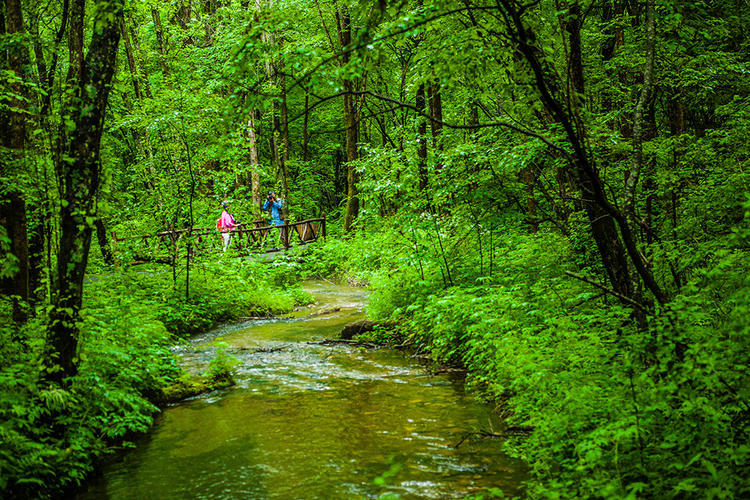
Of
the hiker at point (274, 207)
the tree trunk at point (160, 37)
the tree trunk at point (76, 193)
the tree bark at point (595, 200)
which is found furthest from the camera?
the tree trunk at point (160, 37)

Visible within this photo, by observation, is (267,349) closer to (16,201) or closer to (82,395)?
(16,201)

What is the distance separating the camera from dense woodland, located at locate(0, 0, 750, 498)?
12.3 feet

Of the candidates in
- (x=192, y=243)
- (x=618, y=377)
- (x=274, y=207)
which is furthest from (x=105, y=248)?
(x=618, y=377)

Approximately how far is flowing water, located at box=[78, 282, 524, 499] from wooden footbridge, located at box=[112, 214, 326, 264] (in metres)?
5.70

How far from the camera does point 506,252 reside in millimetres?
10422

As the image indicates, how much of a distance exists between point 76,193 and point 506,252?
781cm

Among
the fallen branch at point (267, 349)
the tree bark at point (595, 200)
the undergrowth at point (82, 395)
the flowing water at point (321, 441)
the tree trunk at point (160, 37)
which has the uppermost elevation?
the tree trunk at point (160, 37)

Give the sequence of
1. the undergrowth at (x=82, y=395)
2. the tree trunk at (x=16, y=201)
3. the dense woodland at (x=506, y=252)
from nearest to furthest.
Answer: the dense woodland at (x=506, y=252) < the undergrowth at (x=82, y=395) < the tree trunk at (x=16, y=201)

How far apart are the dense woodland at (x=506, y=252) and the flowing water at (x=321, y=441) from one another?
0.46m

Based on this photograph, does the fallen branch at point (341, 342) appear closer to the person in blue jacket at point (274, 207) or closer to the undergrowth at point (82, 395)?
the undergrowth at point (82, 395)

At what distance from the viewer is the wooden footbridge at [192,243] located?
1393cm

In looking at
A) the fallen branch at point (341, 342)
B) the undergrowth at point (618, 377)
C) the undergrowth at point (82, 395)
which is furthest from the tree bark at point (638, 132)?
the fallen branch at point (341, 342)

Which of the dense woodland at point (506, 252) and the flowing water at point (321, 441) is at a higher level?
the dense woodland at point (506, 252)

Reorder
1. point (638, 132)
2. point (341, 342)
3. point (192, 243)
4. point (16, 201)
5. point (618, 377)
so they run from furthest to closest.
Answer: point (192, 243), point (341, 342), point (16, 201), point (638, 132), point (618, 377)
